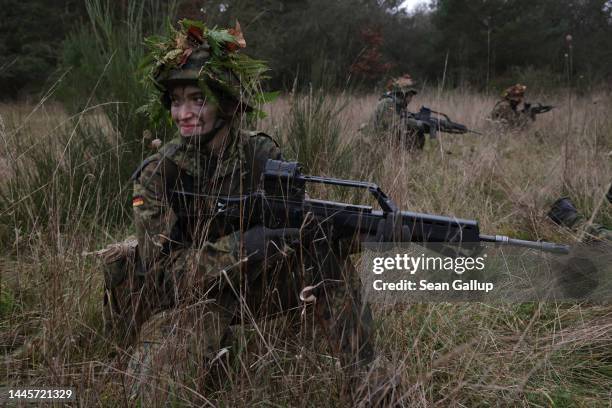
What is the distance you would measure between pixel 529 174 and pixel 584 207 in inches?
52.8

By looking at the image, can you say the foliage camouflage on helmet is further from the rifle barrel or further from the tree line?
the tree line

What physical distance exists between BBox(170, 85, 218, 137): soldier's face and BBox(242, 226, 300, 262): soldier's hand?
563mm

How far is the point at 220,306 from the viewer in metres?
1.93

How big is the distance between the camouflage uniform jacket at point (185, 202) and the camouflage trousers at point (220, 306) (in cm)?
5

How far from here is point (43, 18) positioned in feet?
43.2

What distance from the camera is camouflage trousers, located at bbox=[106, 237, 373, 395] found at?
1561 millimetres

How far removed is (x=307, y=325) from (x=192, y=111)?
3.36 feet

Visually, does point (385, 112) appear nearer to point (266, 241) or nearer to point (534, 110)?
point (266, 241)

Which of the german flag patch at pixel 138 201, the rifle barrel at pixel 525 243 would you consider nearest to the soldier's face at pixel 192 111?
→ the german flag patch at pixel 138 201

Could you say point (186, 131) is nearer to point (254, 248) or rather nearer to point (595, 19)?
point (254, 248)

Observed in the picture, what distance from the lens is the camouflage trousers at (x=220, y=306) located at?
1561 mm

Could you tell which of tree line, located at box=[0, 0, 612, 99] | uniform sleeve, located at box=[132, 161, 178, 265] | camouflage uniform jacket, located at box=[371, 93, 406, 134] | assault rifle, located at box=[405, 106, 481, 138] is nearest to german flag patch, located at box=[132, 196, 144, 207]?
uniform sleeve, located at box=[132, 161, 178, 265]

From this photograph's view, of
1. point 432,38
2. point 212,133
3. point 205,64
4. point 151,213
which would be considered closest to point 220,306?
point 151,213

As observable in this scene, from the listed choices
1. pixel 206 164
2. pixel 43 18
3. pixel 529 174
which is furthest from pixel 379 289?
pixel 43 18
